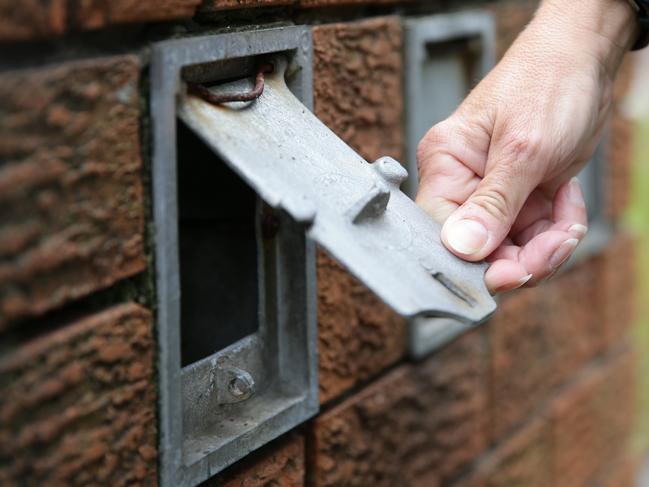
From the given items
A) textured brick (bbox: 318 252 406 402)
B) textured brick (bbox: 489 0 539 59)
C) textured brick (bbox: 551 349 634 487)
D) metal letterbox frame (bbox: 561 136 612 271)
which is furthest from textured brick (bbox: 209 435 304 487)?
metal letterbox frame (bbox: 561 136 612 271)

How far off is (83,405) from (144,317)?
0.14 meters

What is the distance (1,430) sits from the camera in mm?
1095

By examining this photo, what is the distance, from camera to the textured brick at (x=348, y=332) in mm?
1741

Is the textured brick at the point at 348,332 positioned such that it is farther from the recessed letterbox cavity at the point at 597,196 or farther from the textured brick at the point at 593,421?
the recessed letterbox cavity at the point at 597,196

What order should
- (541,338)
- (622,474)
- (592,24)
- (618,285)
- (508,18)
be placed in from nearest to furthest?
(592,24) < (508,18) < (541,338) < (618,285) < (622,474)

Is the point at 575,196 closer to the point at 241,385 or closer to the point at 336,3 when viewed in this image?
the point at 336,3

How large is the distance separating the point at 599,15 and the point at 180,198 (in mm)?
775

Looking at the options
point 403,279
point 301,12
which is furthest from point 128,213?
point 301,12

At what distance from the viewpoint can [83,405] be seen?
1216 mm

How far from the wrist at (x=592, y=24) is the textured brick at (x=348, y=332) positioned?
1.78 feet

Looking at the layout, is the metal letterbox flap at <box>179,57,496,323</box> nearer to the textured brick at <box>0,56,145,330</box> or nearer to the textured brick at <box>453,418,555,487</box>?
the textured brick at <box>0,56,145,330</box>

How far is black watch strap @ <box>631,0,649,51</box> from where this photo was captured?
1.82 m

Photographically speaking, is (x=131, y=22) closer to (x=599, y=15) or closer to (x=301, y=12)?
(x=301, y=12)

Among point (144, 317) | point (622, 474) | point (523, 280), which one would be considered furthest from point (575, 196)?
point (622, 474)
